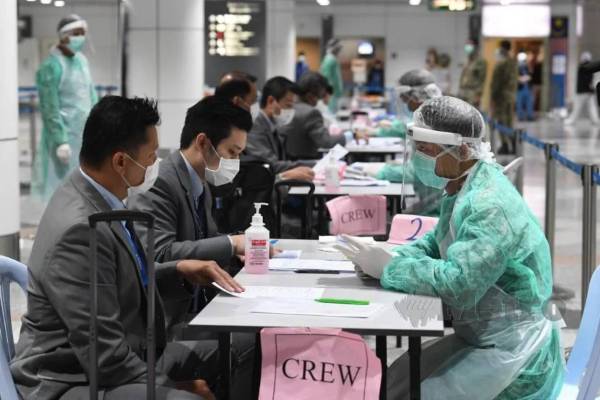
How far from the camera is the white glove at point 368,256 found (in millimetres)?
3479

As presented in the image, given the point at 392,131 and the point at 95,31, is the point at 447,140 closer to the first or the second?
the point at 392,131

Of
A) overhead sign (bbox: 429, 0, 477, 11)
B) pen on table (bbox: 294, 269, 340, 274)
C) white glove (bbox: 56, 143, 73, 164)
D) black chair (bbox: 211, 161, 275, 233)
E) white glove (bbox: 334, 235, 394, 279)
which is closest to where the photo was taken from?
white glove (bbox: 334, 235, 394, 279)

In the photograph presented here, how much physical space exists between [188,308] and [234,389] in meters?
0.41

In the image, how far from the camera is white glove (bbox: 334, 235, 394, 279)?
3479 millimetres

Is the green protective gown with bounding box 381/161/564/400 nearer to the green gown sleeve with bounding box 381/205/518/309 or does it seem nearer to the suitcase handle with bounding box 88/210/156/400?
the green gown sleeve with bounding box 381/205/518/309

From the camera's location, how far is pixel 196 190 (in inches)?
167

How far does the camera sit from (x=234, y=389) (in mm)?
3781

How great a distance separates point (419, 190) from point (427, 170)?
4.73 ft

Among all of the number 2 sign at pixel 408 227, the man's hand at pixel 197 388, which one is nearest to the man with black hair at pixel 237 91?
the number 2 sign at pixel 408 227

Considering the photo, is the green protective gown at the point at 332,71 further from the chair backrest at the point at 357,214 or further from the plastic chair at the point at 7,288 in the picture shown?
the plastic chair at the point at 7,288

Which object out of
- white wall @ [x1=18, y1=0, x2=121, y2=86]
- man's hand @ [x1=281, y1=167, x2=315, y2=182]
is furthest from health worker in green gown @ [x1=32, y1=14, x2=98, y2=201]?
man's hand @ [x1=281, y1=167, x2=315, y2=182]

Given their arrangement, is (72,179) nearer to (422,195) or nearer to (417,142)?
(417,142)

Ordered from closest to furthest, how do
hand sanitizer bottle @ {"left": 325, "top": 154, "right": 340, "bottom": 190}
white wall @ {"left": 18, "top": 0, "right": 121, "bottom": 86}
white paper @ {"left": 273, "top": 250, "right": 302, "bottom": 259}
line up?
1. white paper @ {"left": 273, "top": 250, "right": 302, "bottom": 259}
2. hand sanitizer bottle @ {"left": 325, "top": 154, "right": 340, "bottom": 190}
3. white wall @ {"left": 18, "top": 0, "right": 121, "bottom": 86}

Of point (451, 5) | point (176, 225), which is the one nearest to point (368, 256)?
point (176, 225)
